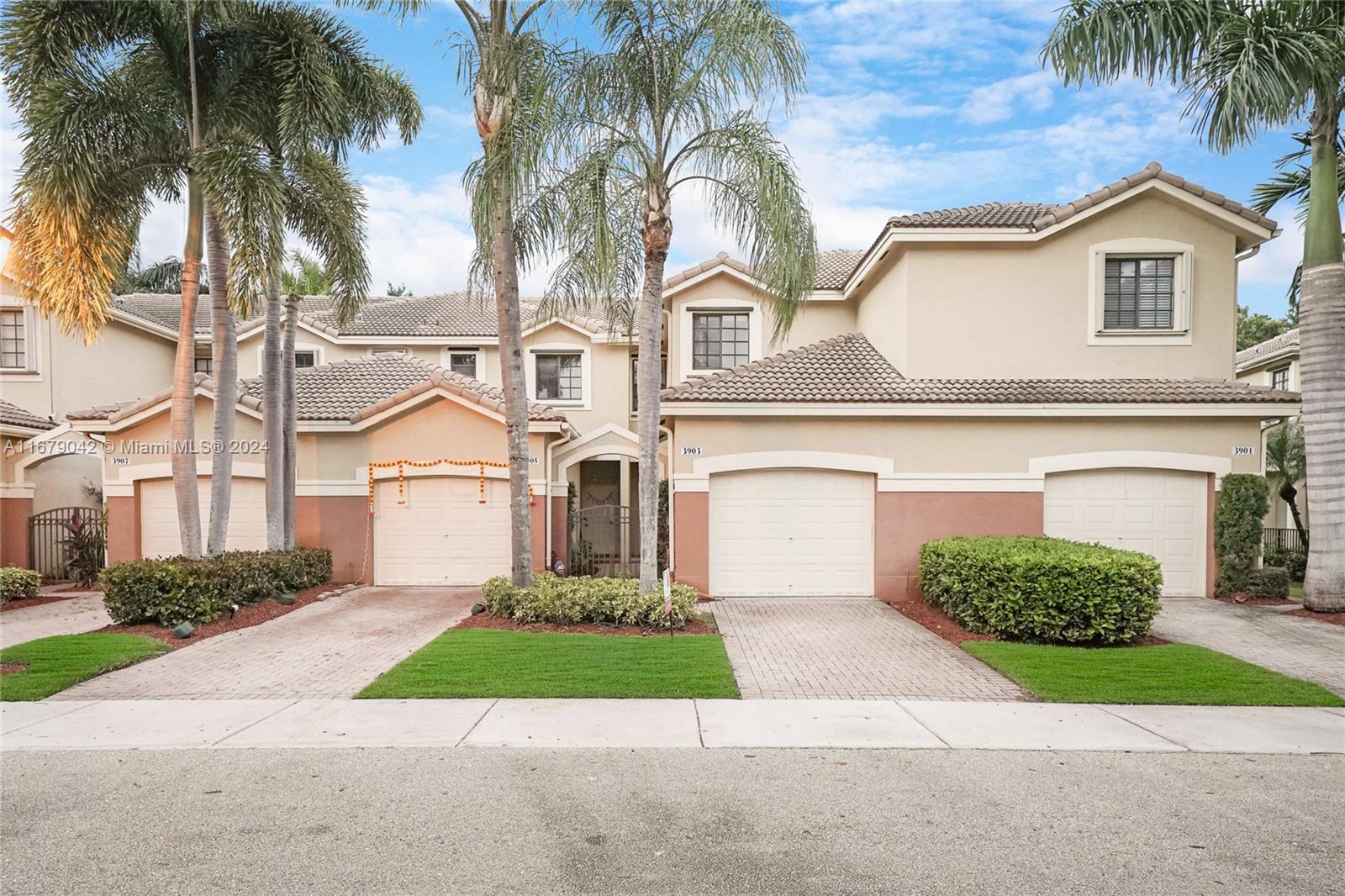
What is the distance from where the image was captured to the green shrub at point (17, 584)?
14103mm

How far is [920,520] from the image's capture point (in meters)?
13.5

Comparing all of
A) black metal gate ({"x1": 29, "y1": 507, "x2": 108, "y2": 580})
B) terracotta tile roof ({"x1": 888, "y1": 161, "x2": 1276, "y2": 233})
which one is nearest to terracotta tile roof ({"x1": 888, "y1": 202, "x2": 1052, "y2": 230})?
terracotta tile roof ({"x1": 888, "y1": 161, "x2": 1276, "y2": 233})

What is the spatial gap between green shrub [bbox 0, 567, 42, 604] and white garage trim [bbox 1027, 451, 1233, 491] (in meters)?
19.7

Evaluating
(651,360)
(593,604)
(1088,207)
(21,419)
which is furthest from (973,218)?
(21,419)

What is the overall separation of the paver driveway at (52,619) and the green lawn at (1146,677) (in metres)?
13.6

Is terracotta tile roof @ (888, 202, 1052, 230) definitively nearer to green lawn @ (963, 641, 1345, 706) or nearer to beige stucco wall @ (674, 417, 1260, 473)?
beige stucco wall @ (674, 417, 1260, 473)

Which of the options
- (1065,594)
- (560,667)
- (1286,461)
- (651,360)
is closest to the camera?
(560,667)

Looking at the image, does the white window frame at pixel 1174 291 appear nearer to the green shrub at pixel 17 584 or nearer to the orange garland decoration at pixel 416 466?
the orange garland decoration at pixel 416 466

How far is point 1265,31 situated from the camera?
1116 cm

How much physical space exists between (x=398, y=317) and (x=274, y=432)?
10.9 meters

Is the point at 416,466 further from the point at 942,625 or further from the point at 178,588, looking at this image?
the point at 942,625

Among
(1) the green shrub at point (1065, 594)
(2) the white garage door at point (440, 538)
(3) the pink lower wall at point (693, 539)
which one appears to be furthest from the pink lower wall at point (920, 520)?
(2) the white garage door at point (440, 538)

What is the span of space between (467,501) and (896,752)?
1119cm

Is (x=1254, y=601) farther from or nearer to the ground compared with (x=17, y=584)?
nearer to the ground
